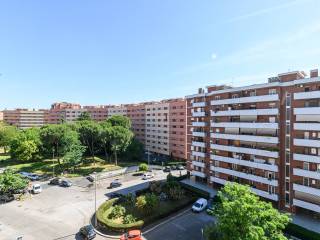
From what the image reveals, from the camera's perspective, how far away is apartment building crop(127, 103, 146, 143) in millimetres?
103938

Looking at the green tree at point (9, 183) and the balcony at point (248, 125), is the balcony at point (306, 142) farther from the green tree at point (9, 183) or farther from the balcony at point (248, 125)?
the green tree at point (9, 183)

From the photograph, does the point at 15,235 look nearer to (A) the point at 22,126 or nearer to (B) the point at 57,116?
(B) the point at 57,116

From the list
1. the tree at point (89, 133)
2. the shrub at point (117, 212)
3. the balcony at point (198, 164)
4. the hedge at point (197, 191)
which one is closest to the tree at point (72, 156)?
the tree at point (89, 133)

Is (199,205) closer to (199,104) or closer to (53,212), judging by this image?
(199,104)

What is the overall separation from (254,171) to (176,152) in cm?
4732

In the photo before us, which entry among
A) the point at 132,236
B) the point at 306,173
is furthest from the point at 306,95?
the point at 132,236

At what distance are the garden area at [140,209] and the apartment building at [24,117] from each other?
16224cm

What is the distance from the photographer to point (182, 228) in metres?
33.8

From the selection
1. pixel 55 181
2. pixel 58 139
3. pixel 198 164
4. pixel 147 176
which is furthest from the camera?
pixel 58 139

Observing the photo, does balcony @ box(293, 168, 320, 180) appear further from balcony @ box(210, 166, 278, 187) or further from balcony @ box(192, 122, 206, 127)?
balcony @ box(192, 122, 206, 127)

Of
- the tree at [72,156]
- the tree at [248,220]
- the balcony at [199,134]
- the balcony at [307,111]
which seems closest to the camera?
the tree at [248,220]

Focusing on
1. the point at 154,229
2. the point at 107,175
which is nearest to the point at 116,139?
the point at 107,175

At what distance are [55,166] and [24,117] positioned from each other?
12775cm

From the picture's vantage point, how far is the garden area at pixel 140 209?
109 feet
